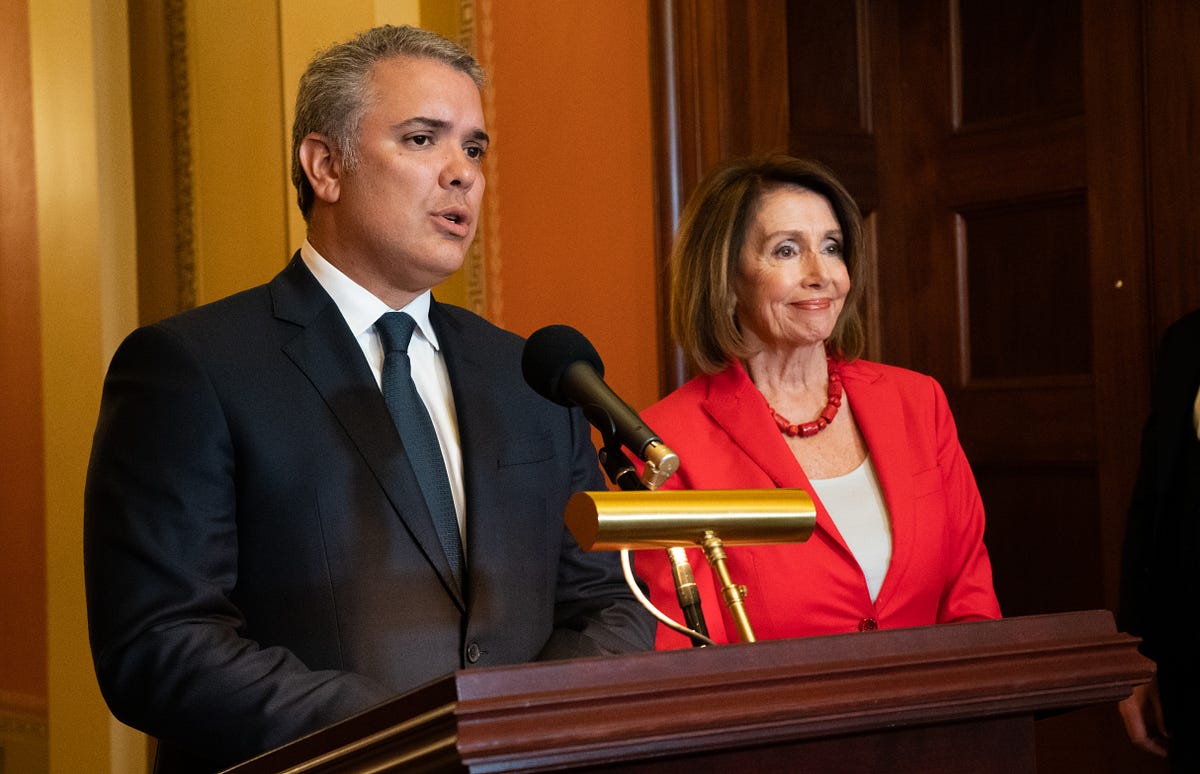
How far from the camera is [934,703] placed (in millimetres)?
1167

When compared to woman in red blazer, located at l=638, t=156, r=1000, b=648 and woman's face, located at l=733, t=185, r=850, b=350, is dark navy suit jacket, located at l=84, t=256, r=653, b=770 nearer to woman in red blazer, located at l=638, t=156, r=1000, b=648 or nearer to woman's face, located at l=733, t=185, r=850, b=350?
woman in red blazer, located at l=638, t=156, r=1000, b=648

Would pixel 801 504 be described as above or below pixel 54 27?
below

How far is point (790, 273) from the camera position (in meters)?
2.78

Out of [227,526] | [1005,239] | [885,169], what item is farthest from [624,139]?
[227,526]

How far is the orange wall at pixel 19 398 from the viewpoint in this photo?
5398 millimetres

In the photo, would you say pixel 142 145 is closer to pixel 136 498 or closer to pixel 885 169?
pixel 885 169

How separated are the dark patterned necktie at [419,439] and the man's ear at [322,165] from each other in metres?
0.24

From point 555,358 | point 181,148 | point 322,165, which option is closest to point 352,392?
point 322,165

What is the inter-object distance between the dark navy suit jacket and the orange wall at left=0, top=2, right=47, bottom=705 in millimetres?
3860

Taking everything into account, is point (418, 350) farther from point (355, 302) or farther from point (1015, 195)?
point (1015, 195)

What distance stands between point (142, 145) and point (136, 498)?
421 cm

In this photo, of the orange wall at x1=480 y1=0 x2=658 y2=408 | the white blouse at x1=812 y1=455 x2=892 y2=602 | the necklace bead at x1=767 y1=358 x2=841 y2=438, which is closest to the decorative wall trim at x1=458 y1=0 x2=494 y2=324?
the orange wall at x1=480 y1=0 x2=658 y2=408

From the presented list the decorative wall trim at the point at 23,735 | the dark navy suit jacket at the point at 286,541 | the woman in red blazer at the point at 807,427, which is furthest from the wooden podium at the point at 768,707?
the decorative wall trim at the point at 23,735

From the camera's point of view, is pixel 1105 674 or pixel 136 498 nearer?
pixel 1105 674
